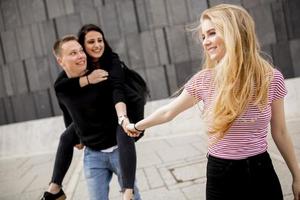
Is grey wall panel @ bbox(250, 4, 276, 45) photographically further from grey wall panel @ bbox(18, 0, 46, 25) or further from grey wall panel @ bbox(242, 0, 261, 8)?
grey wall panel @ bbox(18, 0, 46, 25)

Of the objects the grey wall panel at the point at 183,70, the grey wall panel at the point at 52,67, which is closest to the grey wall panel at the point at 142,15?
the grey wall panel at the point at 183,70

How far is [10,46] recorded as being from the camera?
331 inches

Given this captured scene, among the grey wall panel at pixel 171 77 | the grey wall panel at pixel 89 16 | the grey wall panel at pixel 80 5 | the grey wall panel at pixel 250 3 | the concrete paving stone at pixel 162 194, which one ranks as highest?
the grey wall panel at pixel 80 5

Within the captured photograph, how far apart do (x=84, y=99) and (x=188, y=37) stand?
19.0 ft

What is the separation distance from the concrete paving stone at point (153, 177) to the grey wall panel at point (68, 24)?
420 cm

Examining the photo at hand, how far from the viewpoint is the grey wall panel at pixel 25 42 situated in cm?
834

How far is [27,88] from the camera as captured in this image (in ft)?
27.9

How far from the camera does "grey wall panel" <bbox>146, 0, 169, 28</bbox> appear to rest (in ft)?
26.2

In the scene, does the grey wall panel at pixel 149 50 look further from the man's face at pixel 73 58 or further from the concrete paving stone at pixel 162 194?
the man's face at pixel 73 58

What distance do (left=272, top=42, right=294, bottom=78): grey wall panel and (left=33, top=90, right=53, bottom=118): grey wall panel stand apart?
5060 mm

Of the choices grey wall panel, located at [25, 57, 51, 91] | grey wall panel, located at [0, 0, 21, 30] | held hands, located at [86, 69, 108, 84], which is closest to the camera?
held hands, located at [86, 69, 108, 84]

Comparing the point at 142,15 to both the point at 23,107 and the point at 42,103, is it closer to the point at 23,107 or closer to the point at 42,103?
the point at 42,103

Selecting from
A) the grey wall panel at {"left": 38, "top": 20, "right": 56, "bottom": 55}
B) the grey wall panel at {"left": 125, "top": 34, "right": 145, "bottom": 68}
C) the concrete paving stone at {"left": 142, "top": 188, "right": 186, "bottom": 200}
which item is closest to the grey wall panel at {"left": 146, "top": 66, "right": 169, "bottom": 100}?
the grey wall panel at {"left": 125, "top": 34, "right": 145, "bottom": 68}

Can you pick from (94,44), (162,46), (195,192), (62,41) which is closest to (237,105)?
(94,44)
